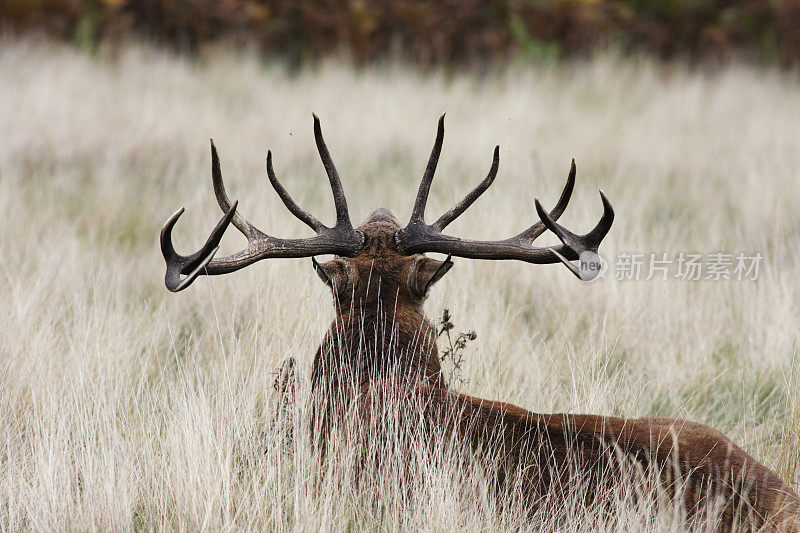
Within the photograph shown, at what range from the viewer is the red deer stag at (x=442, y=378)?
9.51 ft

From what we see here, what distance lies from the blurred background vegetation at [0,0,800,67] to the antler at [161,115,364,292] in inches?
394

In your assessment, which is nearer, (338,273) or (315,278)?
(338,273)

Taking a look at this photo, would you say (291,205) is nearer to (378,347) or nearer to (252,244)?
(252,244)

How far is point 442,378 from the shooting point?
3.71m

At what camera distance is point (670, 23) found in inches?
587

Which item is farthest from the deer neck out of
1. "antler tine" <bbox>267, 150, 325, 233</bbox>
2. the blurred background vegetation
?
the blurred background vegetation

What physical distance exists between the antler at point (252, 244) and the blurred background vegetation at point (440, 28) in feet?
32.8

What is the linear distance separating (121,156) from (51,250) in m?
3.16

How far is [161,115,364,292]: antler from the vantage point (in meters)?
3.16

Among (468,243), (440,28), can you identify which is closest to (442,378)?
(468,243)

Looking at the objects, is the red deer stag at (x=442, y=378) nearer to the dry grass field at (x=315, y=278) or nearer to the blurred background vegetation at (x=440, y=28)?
the dry grass field at (x=315, y=278)

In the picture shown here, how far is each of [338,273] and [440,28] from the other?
35.5 ft

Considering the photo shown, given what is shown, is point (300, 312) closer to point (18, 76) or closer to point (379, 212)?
point (379, 212)

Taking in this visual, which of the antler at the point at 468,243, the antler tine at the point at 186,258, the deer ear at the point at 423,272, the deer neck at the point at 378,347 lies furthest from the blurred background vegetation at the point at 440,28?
the antler tine at the point at 186,258
